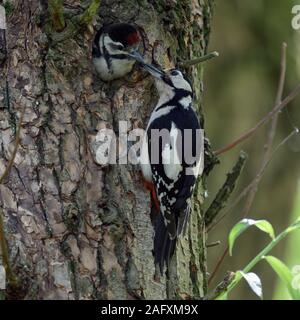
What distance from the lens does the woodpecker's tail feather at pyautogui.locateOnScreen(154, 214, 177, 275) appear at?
3191 mm

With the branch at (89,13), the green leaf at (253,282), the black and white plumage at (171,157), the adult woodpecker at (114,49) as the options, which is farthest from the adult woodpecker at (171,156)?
the green leaf at (253,282)

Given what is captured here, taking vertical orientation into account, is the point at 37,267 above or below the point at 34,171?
below

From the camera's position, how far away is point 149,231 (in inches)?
129

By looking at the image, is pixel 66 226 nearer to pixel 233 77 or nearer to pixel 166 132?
pixel 166 132

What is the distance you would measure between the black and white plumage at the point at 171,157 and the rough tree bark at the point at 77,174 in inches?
2.4

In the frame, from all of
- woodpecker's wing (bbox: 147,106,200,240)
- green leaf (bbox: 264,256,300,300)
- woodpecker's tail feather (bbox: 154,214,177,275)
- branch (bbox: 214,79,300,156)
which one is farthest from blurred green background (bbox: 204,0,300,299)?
green leaf (bbox: 264,256,300,300)

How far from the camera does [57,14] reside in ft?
10.7

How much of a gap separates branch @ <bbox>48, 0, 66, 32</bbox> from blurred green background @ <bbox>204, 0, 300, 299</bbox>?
2.28m

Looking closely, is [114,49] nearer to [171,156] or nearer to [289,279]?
[171,156]

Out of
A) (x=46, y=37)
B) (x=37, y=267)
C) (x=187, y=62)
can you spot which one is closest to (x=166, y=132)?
(x=187, y=62)

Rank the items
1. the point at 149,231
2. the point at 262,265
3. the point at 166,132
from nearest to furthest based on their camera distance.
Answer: the point at 149,231, the point at 166,132, the point at 262,265
